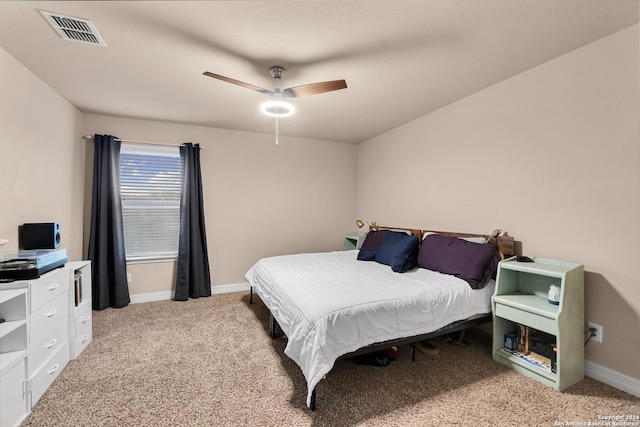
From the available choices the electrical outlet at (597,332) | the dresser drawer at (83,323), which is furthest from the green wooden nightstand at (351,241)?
the dresser drawer at (83,323)

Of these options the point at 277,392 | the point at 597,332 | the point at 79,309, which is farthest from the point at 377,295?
the point at 79,309

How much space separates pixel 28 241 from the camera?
2363mm

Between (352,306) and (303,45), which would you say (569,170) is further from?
(303,45)

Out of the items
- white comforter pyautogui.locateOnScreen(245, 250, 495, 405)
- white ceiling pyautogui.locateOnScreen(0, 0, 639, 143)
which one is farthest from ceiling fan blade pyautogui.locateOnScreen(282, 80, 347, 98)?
white comforter pyautogui.locateOnScreen(245, 250, 495, 405)

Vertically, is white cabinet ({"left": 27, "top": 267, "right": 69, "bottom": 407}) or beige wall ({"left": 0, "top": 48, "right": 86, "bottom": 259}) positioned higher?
beige wall ({"left": 0, "top": 48, "right": 86, "bottom": 259})

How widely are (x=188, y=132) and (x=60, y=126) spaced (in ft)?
4.39

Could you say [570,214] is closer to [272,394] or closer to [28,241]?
[272,394]

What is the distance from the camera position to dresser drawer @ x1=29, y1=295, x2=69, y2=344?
1.83 m

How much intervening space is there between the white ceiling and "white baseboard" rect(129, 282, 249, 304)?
7.93ft

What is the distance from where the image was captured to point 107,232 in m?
3.46

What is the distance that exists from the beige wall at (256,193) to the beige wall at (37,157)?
563mm

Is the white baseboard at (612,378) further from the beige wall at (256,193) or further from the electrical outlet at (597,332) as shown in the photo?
the beige wall at (256,193)

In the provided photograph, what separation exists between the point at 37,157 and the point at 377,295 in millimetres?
3224

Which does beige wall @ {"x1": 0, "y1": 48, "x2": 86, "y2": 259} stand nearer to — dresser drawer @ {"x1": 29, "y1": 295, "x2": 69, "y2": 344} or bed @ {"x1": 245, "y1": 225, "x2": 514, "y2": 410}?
dresser drawer @ {"x1": 29, "y1": 295, "x2": 69, "y2": 344}
